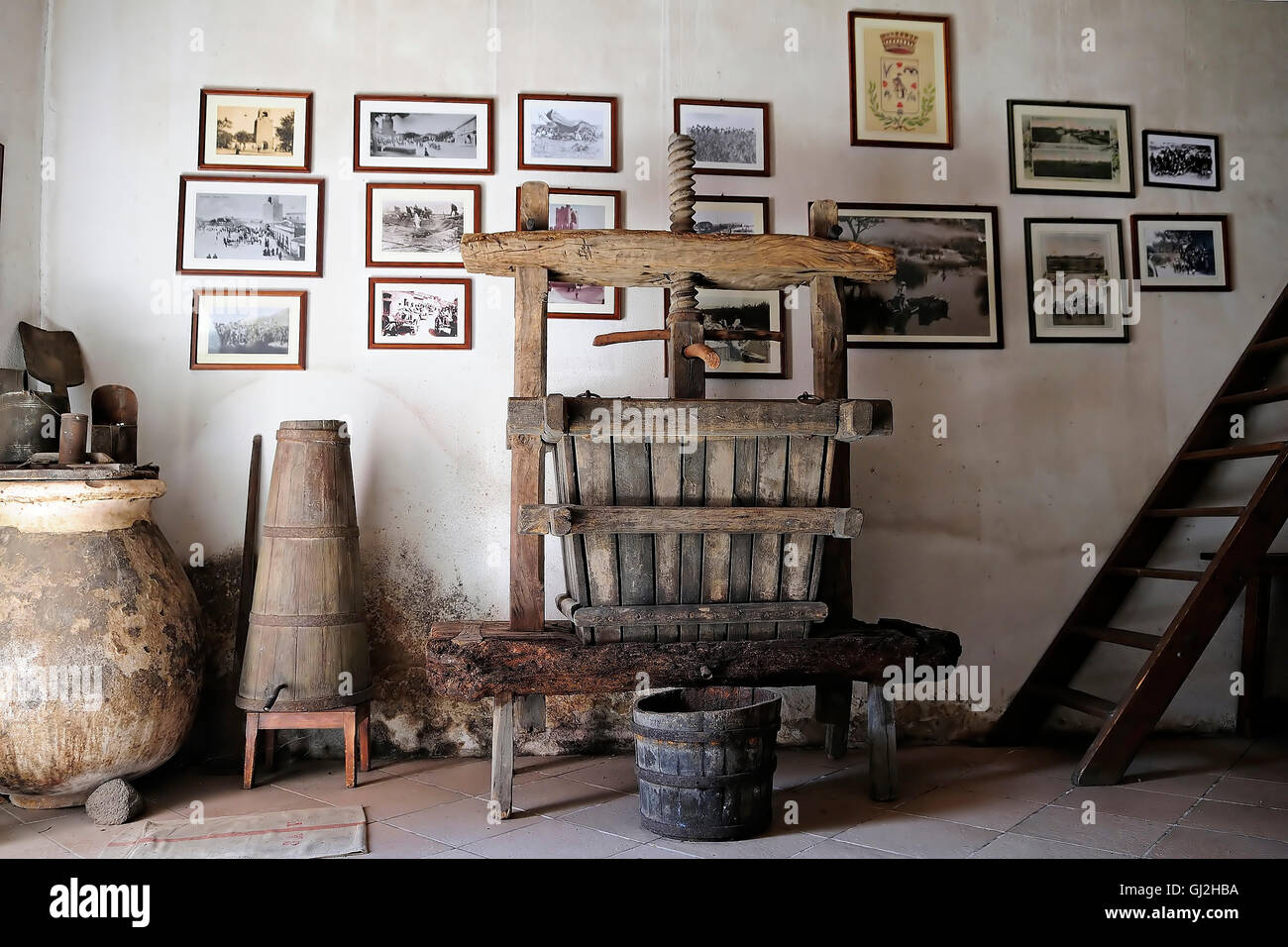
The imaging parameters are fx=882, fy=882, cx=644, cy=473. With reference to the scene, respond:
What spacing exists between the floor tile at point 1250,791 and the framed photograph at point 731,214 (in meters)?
3.07

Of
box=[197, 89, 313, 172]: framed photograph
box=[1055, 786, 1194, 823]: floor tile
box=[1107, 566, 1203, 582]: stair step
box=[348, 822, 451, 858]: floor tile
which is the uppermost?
box=[197, 89, 313, 172]: framed photograph

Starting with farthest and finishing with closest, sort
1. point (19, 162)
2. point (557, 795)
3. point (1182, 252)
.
A: point (1182, 252)
point (19, 162)
point (557, 795)

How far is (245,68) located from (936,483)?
3.87 meters

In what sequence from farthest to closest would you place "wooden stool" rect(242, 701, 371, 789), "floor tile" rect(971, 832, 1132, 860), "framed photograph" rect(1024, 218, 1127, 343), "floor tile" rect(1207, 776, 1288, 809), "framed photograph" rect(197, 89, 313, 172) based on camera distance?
"framed photograph" rect(1024, 218, 1127, 343), "framed photograph" rect(197, 89, 313, 172), "wooden stool" rect(242, 701, 371, 789), "floor tile" rect(1207, 776, 1288, 809), "floor tile" rect(971, 832, 1132, 860)

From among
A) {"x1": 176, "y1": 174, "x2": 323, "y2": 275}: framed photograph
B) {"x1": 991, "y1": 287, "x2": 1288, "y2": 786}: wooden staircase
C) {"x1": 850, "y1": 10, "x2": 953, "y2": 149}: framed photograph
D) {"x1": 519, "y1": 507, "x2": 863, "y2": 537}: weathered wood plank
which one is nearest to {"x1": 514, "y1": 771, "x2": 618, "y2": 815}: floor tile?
{"x1": 519, "y1": 507, "x2": 863, "y2": 537}: weathered wood plank

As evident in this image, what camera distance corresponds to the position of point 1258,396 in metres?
4.14

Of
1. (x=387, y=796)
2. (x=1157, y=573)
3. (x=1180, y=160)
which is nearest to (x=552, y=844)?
(x=387, y=796)

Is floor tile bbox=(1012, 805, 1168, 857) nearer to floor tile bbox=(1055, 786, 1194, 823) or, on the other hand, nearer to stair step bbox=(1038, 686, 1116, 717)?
floor tile bbox=(1055, 786, 1194, 823)

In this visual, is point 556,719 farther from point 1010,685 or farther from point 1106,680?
point 1106,680

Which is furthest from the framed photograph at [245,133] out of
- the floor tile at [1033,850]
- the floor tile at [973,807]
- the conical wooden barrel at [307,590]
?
the floor tile at [1033,850]

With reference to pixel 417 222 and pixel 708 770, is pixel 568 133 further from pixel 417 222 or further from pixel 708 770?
pixel 708 770

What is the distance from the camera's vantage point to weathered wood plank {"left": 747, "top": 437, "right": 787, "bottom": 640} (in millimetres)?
3244

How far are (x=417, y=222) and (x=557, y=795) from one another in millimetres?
2658

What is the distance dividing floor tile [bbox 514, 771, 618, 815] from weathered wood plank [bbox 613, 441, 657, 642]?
69 centimetres
